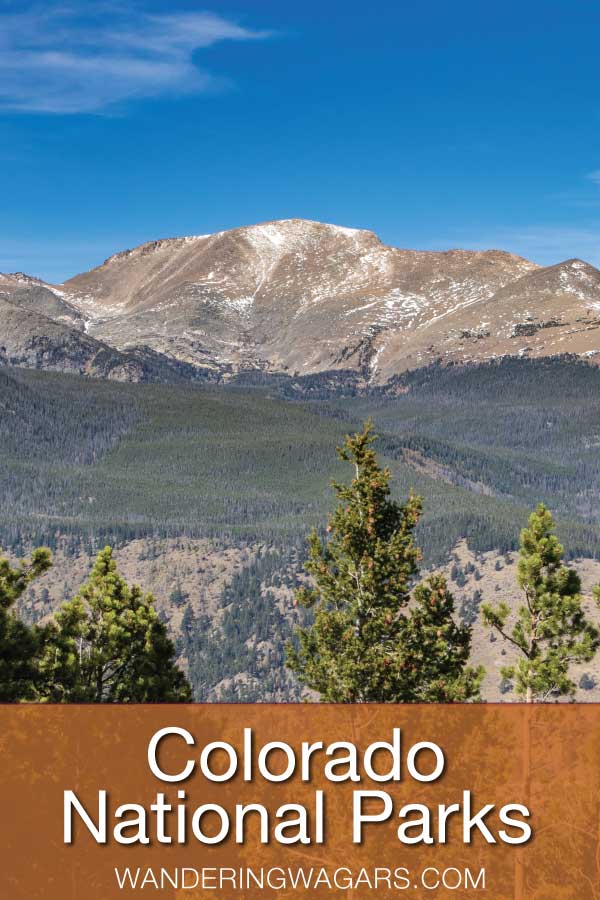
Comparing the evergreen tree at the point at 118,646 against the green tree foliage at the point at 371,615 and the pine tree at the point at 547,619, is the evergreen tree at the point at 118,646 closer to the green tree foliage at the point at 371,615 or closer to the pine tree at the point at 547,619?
the green tree foliage at the point at 371,615

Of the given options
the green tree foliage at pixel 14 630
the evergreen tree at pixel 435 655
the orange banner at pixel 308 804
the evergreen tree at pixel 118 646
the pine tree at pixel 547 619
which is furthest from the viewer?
the evergreen tree at pixel 118 646

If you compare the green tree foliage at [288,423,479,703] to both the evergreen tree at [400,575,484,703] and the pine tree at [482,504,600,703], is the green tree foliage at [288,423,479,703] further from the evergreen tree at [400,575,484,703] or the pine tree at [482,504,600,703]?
the pine tree at [482,504,600,703]

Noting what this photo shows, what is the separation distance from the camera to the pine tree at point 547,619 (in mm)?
49500

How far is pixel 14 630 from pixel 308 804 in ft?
40.3

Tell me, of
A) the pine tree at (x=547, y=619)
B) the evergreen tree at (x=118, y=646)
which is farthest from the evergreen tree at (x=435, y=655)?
the evergreen tree at (x=118, y=646)

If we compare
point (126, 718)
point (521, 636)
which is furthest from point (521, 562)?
point (126, 718)

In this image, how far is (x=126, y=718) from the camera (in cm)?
4841

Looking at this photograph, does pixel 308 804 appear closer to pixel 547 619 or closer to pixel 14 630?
pixel 14 630

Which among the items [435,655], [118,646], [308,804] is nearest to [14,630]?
[118,646]

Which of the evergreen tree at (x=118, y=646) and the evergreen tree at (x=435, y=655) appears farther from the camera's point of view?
the evergreen tree at (x=118, y=646)

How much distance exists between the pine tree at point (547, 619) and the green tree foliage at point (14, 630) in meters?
18.9

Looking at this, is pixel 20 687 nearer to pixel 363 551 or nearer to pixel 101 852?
pixel 101 852

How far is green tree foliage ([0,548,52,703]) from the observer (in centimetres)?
Answer: 4329

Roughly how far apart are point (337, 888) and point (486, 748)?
27.4 ft
